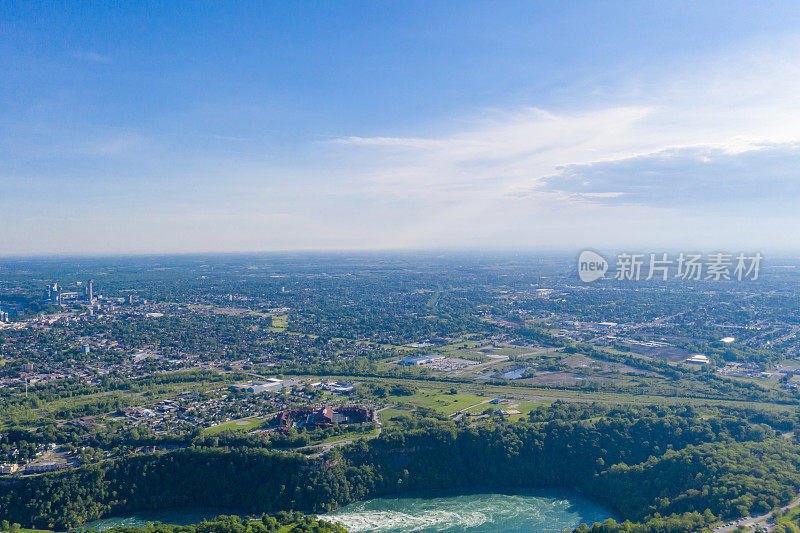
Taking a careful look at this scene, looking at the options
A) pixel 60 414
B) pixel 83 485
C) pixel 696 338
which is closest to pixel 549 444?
pixel 83 485

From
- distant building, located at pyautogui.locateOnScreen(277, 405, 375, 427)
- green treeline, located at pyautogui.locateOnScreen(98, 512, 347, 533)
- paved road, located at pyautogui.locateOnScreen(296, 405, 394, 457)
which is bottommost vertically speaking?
green treeline, located at pyautogui.locateOnScreen(98, 512, 347, 533)

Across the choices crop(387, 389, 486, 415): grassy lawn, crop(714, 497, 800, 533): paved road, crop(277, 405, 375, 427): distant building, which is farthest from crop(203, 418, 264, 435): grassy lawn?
crop(714, 497, 800, 533): paved road

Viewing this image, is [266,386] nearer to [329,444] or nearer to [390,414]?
[390,414]

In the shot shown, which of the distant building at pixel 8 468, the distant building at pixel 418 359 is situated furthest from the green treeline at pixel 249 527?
the distant building at pixel 418 359

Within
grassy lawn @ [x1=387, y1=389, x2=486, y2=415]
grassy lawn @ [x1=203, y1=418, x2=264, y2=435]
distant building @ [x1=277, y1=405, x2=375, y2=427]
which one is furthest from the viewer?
grassy lawn @ [x1=387, y1=389, x2=486, y2=415]

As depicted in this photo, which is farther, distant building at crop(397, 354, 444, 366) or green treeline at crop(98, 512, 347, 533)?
distant building at crop(397, 354, 444, 366)

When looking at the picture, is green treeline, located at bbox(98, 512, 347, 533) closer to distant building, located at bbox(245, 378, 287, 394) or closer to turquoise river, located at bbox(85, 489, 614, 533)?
turquoise river, located at bbox(85, 489, 614, 533)
